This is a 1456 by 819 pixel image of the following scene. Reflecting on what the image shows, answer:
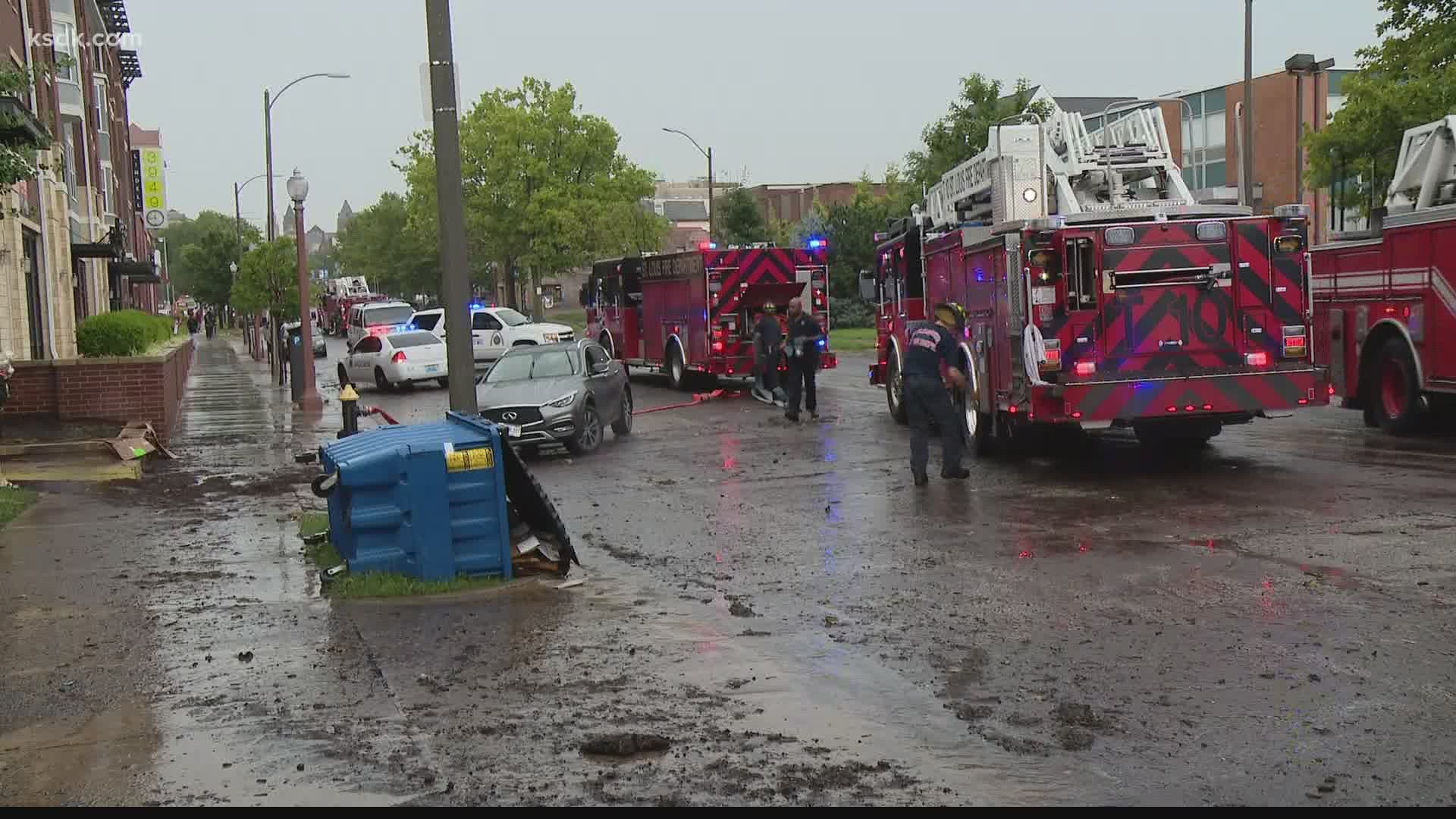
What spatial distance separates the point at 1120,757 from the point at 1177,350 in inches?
354

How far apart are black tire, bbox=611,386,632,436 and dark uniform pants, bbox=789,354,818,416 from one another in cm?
234

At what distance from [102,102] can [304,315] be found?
3267 centimetres

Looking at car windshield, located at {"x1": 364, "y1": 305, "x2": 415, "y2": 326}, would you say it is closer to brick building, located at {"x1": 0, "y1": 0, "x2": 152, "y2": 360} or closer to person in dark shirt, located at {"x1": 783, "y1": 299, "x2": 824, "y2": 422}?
brick building, located at {"x1": 0, "y1": 0, "x2": 152, "y2": 360}

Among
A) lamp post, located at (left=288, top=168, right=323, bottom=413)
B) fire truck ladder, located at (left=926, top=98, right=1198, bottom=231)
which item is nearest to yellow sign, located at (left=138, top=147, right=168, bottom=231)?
lamp post, located at (left=288, top=168, right=323, bottom=413)

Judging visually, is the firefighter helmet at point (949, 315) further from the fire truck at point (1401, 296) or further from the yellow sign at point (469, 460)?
the yellow sign at point (469, 460)

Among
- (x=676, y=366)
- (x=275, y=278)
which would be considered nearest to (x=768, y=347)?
(x=676, y=366)

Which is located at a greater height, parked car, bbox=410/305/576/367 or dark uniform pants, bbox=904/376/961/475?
parked car, bbox=410/305/576/367

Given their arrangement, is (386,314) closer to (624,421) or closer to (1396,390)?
(624,421)

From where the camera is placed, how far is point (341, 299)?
91250mm

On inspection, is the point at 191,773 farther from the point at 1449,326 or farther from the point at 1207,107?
the point at 1207,107

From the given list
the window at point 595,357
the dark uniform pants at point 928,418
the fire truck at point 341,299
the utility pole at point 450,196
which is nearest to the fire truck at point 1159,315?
the dark uniform pants at point 928,418

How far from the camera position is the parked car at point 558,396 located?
18.1 meters

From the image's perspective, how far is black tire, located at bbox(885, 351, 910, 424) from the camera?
2064cm

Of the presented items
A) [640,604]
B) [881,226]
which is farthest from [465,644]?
[881,226]
